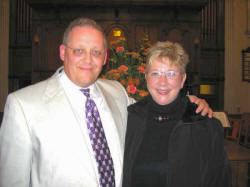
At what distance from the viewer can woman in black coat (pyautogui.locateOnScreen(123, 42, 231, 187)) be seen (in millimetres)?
1539

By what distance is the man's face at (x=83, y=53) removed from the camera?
1532 millimetres

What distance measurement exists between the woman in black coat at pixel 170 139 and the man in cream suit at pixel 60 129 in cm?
16

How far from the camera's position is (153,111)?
5.80ft

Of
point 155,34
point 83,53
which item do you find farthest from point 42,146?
point 155,34

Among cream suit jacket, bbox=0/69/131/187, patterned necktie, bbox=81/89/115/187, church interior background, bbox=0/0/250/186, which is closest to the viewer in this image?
cream suit jacket, bbox=0/69/131/187

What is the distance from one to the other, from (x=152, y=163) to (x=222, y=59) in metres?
8.72

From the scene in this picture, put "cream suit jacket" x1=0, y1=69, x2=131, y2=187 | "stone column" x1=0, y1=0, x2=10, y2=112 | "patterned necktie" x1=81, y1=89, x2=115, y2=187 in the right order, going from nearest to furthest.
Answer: "cream suit jacket" x1=0, y1=69, x2=131, y2=187
"patterned necktie" x1=81, y1=89, x2=115, y2=187
"stone column" x1=0, y1=0, x2=10, y2=112

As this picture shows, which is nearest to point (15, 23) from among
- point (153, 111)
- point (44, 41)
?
point (44, 41)

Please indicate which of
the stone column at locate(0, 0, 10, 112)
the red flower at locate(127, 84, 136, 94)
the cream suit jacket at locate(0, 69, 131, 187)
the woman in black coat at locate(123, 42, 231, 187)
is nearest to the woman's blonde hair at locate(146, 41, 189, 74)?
the woman in black coat at locate(123, 42, 231, 187)

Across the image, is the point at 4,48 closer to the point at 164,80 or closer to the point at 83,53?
the point at 83,53

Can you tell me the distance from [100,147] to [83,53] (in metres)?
0.67

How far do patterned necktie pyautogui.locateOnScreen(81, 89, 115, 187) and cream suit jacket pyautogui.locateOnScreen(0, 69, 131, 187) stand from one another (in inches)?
2.6

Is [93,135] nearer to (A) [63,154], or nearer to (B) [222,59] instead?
(A) [63,154]

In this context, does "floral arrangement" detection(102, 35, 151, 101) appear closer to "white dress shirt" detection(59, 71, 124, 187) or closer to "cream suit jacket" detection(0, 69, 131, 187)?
"white dress shirt" detection(59, 71, 124, 187)
